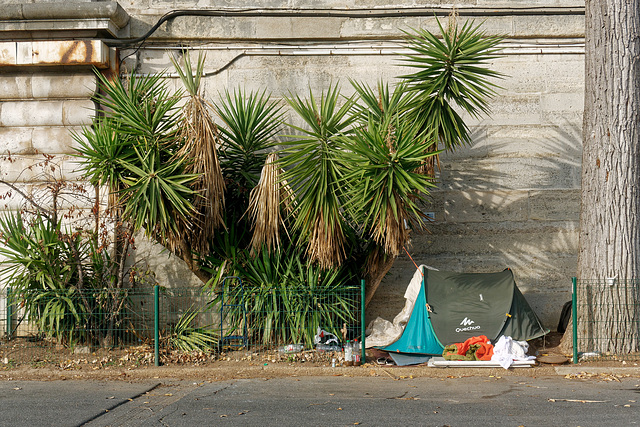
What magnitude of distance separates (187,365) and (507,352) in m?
4.25

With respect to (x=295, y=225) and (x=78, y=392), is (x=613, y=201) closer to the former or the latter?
(x=295, y=225)

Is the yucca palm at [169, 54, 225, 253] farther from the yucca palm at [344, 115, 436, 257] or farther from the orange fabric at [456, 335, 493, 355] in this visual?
the orange fabric at [456, 335, 493, 355]

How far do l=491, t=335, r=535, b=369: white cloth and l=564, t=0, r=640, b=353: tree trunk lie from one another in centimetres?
92

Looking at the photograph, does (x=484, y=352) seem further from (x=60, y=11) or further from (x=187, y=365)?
(x=60, y=11)

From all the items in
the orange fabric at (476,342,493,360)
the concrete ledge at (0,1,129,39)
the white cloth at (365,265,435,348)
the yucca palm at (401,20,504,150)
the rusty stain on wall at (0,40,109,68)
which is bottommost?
the orange fabric at (476,342,493,360)

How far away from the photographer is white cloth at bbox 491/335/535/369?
7675mm

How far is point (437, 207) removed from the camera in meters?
10.1

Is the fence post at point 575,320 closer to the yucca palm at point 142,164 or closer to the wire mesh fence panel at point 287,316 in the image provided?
the wire mesh fence panel at point 287,316

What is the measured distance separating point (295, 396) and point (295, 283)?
7.52 feet

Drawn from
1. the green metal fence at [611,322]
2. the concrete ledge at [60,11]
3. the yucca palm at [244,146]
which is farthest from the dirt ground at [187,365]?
the concrete ledge at [60,11]

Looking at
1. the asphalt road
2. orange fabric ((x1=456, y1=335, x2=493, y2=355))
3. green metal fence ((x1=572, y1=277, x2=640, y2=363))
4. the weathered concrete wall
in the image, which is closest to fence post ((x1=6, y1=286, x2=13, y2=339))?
the asphalt road

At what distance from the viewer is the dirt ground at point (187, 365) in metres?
7.66

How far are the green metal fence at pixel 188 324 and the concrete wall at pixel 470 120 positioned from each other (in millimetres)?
1533

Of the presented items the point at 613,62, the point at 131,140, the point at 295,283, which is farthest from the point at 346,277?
the point at 613,62
